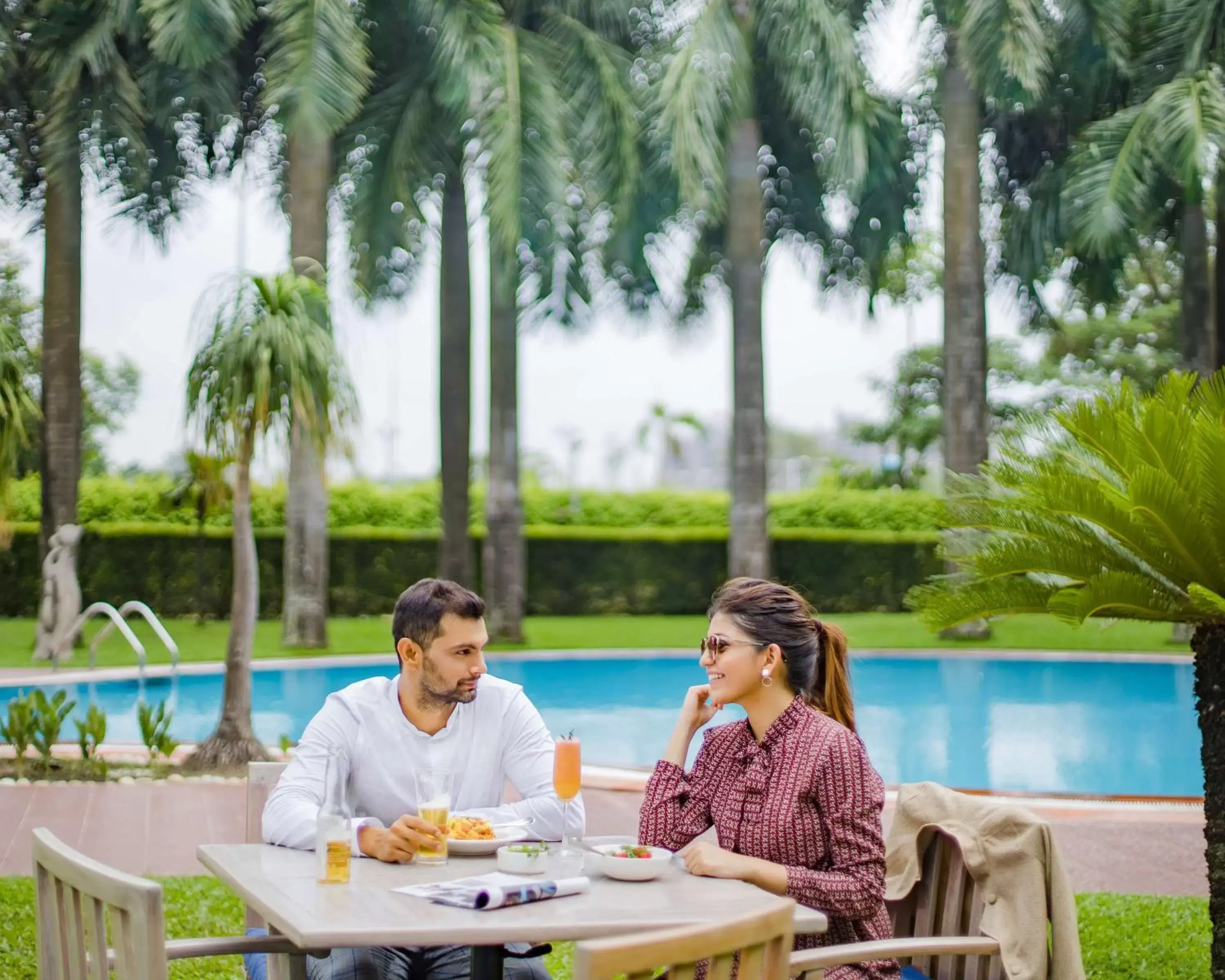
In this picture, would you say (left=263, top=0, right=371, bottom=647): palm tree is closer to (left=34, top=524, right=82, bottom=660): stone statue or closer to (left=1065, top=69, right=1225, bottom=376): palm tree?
(left=34, top=524, right=82, bottom=660): stone statue

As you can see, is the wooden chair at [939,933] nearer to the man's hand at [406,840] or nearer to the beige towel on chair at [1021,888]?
the beige towel on chair at [1021,888]

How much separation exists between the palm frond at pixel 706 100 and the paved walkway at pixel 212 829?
853 centimetres

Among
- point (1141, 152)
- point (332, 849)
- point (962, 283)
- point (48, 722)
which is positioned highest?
point (1141, 152)

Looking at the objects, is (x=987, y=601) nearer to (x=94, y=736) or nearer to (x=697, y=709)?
(x=697, y=709)

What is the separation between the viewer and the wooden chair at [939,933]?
111 inches

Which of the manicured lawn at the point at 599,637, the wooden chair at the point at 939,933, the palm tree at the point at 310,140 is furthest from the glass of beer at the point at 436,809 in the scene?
the manicured lawn at the point at 599,637

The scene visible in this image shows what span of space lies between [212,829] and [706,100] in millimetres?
10720

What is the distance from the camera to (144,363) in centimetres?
4475

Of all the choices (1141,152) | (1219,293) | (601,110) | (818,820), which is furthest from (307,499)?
(818,820)

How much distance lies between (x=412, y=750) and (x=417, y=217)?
48.0ft

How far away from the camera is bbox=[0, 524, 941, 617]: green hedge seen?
20406mm

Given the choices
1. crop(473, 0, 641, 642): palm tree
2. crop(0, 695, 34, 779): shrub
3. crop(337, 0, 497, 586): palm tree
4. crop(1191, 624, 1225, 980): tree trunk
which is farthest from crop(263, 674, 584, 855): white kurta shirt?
crop(337, 0, 497, 586): palm tree

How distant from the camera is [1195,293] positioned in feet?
57.0

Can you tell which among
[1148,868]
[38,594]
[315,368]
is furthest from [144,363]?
[1148,868]
